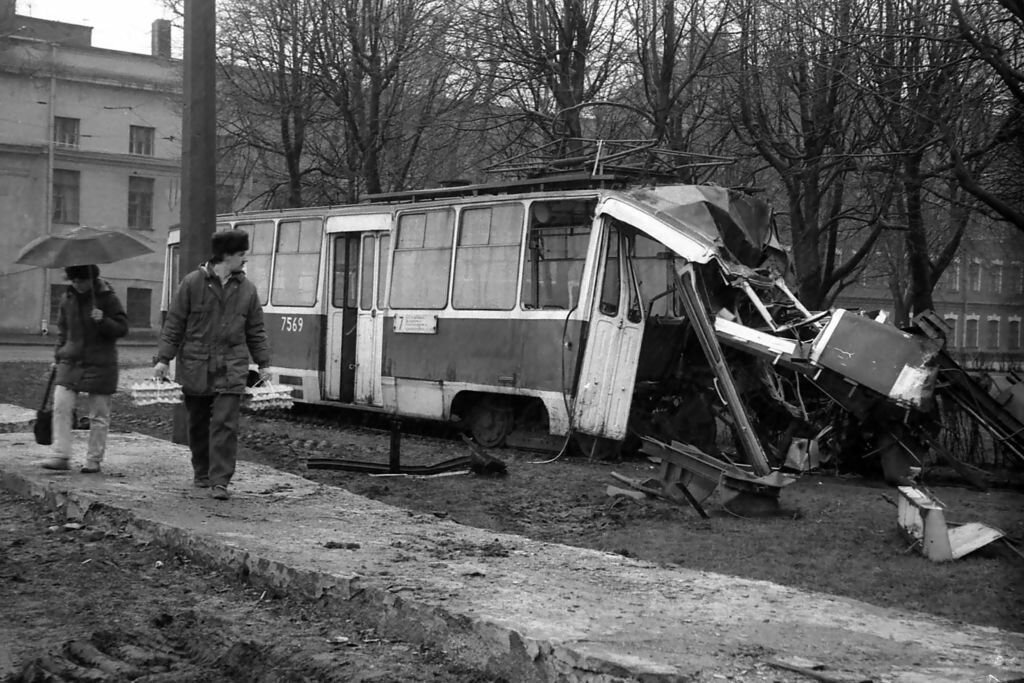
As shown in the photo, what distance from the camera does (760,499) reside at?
889cm

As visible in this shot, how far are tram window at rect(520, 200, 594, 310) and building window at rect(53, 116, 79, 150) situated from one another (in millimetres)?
38720

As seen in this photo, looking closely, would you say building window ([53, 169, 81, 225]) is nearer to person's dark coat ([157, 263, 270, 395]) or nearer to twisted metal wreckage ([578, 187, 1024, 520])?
twisted metal wreckage ([578, 187, 1024, 520])

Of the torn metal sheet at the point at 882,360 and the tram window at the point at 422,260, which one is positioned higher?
the tram window at the point at 422,260

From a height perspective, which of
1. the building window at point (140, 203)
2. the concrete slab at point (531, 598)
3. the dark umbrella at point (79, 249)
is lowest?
the concrete slab at point (531, 598)

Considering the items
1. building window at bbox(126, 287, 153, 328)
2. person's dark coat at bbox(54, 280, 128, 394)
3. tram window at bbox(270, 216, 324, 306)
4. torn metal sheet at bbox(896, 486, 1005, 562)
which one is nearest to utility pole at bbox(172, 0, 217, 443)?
person's dark coat at bbox(54, 280, 128, 394)

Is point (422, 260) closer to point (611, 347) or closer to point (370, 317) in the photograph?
point (370, 317)

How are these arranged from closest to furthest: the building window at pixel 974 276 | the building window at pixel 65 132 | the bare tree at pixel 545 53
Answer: the bare tree at pixel 545 53 → the building window at pixel 974 276 → the building window at pixel 65 132

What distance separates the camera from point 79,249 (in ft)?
29.4

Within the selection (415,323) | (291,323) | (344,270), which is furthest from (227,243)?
(291,323)

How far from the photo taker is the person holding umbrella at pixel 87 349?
9.07m

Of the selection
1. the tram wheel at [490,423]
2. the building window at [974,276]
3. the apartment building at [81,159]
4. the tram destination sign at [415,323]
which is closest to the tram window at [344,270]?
the tram destination sign at [415,323]

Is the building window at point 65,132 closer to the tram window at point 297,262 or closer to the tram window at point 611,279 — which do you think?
the tram window at point 297,262

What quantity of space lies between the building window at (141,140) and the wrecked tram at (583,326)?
34.8 meters

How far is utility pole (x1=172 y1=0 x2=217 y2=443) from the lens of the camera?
11.4 m
